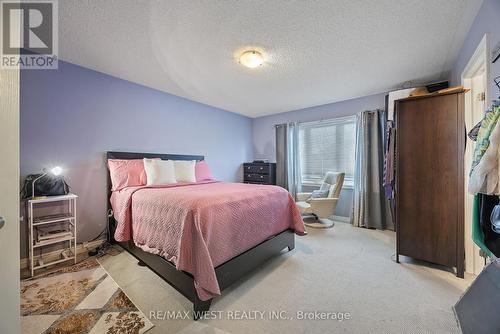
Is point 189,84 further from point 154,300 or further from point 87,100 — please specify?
point 154,300

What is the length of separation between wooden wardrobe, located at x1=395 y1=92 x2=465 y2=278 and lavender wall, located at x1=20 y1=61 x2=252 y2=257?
130 inches

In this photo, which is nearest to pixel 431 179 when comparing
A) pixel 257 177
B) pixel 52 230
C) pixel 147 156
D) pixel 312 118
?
pixel 312 118

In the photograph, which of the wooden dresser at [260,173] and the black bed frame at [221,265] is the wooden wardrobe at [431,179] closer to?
the black bed frame at [221,265]

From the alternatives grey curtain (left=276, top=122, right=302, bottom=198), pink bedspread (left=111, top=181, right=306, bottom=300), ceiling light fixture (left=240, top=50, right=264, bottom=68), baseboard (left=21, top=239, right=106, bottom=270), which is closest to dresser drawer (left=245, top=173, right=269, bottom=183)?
grey curtain (left=276, top=122, right=302, bottom=198)

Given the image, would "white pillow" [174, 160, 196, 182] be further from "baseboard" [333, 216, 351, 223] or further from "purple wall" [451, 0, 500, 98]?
"purple wall" [451, 0, 500, 98]

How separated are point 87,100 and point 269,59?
2.37m

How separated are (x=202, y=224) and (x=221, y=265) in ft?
1.36

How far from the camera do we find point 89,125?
8.54ft

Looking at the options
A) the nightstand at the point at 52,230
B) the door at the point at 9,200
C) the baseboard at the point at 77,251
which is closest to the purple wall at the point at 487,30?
the door at the point at 9,200

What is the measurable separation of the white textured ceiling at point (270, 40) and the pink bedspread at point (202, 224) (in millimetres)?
1538

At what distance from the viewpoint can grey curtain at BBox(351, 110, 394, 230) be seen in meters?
3.40

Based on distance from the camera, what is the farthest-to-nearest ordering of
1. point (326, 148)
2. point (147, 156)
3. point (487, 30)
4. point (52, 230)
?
point (326, 148)
point (147, 156)
point (52, 230)
point (487, 30)

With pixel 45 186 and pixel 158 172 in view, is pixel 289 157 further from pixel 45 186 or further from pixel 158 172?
pixel 45 186

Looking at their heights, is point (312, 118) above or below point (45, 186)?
above
